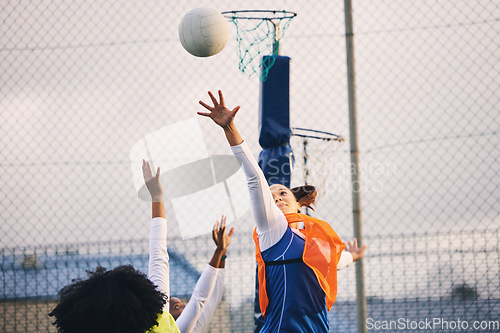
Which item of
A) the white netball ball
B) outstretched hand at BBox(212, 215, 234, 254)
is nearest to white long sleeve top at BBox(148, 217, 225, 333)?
outstretched hand at BBox(212, 215, 234, 254)

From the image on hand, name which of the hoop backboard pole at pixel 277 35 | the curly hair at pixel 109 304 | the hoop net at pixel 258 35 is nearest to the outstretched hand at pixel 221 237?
the curly hair at pixel 109 304

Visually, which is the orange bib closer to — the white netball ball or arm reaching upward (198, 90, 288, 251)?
arm reaching upward (198, 90, 288, 251)

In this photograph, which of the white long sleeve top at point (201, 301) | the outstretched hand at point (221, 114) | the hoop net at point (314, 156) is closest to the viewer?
the outstretched hand at point (221, 114)

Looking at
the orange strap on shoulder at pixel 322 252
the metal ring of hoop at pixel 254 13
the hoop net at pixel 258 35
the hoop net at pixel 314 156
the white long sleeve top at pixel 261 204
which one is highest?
the metal ring of hoop at pixel 254 13

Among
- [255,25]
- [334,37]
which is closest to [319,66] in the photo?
[334,37]

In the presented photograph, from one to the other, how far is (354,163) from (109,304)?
303 centimetres

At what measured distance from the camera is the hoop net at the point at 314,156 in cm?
530

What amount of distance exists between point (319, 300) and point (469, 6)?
295 centimetres

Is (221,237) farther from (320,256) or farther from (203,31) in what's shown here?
(203,31)

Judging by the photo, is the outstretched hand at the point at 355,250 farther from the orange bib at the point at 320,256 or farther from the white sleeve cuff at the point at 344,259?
the orange bib at the point at 320,256

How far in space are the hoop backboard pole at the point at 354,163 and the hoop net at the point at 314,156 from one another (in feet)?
1.56

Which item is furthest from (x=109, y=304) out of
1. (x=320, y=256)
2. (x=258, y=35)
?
(x=258, y=35)

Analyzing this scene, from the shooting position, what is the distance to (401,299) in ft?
15.8

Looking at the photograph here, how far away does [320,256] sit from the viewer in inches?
129
